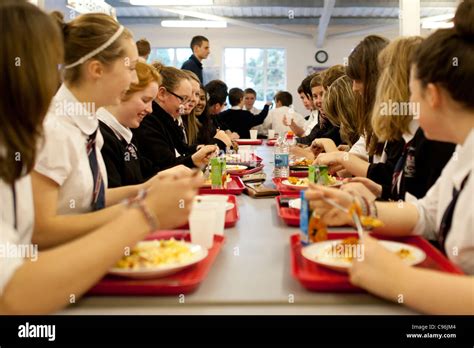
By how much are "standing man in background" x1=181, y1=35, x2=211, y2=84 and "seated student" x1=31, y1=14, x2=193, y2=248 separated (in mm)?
4588

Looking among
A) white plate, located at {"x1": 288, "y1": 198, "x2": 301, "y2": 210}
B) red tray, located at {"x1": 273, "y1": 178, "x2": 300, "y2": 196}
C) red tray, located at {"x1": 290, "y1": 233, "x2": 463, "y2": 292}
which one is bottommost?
red tray, located at {"x1": 290, "y1": 233, "x2": 463, "y2": 292}

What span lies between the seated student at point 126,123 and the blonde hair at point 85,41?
0.55 meters

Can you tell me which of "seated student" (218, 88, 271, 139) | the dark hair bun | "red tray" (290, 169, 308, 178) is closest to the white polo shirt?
the dark hair bun

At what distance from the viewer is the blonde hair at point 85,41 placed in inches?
63.8

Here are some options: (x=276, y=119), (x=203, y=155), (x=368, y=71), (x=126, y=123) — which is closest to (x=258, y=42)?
(x=276, y=119)

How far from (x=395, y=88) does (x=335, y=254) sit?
977 millimetres

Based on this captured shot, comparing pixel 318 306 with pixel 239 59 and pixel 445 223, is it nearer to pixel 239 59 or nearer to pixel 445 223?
pixel 445 223

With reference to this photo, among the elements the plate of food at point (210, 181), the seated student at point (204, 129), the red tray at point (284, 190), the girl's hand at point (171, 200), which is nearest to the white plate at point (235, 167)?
the plate of food at point (210, 181)

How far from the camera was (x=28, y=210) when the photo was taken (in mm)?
1105

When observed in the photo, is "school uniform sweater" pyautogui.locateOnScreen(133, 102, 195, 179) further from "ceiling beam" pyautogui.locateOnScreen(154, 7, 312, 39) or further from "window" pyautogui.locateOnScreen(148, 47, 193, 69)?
"window" pyautogui.locateOnScreen(148, 47, 193, 69)

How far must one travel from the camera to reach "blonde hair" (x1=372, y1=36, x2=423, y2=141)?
193 cm

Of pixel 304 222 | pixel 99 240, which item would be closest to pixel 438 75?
pixel 304 222
